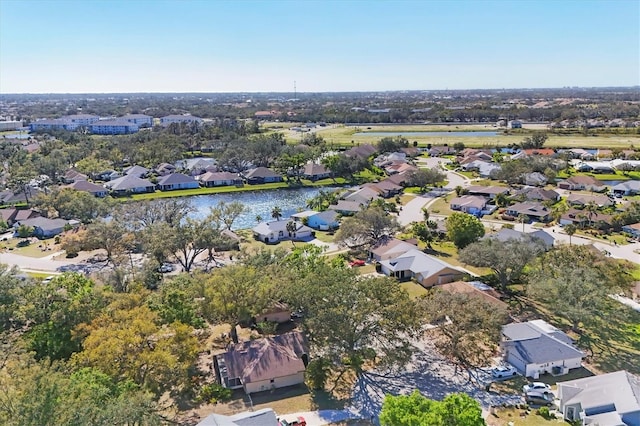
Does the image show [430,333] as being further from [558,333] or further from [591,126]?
[591,126]

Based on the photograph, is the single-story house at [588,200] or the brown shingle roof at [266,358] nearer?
the brown shingle roof at [266,358]

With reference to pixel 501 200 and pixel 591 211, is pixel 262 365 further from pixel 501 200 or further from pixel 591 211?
pixel 501 200

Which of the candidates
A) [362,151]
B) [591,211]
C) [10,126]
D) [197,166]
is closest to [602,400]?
[591,211]

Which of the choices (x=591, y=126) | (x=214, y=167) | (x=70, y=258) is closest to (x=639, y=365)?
(x=70, y=258)

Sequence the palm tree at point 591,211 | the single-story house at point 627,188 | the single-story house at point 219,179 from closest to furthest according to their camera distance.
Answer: the palm tree at point 591,211 < the single-story house at point 627,188 < the single-story house at point 219,179

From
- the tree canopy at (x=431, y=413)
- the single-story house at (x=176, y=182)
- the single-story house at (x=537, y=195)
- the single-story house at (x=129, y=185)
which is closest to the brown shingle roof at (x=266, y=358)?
the tree canopy at (x=431, y=413)

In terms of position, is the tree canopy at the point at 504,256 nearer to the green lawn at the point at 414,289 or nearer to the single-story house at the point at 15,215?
the green lawn at the point at 414,289
